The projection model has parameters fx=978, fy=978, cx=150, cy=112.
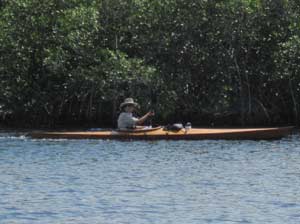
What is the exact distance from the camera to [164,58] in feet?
135

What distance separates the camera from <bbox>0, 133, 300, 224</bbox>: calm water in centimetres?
1602

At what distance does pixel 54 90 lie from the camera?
→ 41.0 meters

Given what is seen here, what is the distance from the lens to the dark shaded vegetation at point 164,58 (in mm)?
39406

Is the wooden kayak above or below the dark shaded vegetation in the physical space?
below

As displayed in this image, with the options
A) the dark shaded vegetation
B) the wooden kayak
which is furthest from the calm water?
the dark shaded vegetation

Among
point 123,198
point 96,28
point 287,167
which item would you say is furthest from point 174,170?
point 96,28

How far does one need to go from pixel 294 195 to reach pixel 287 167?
4.96 metres

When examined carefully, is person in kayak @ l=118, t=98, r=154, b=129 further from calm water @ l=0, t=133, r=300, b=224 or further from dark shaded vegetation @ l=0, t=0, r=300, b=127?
dark shaded vegetation @ l=0, t=0, r=300, b=127

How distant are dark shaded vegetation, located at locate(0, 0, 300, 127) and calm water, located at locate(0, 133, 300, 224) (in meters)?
9.95

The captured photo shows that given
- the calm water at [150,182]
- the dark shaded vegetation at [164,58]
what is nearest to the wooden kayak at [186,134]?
the calm water at [150,182]

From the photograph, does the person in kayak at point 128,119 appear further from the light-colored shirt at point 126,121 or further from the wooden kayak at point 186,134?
the wooden kayak at point 186,134

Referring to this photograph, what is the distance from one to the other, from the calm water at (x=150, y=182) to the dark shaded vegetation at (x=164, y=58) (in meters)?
9.95

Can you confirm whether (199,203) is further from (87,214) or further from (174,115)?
(174,115)

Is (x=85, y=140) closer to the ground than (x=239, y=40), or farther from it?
closer to the ground
